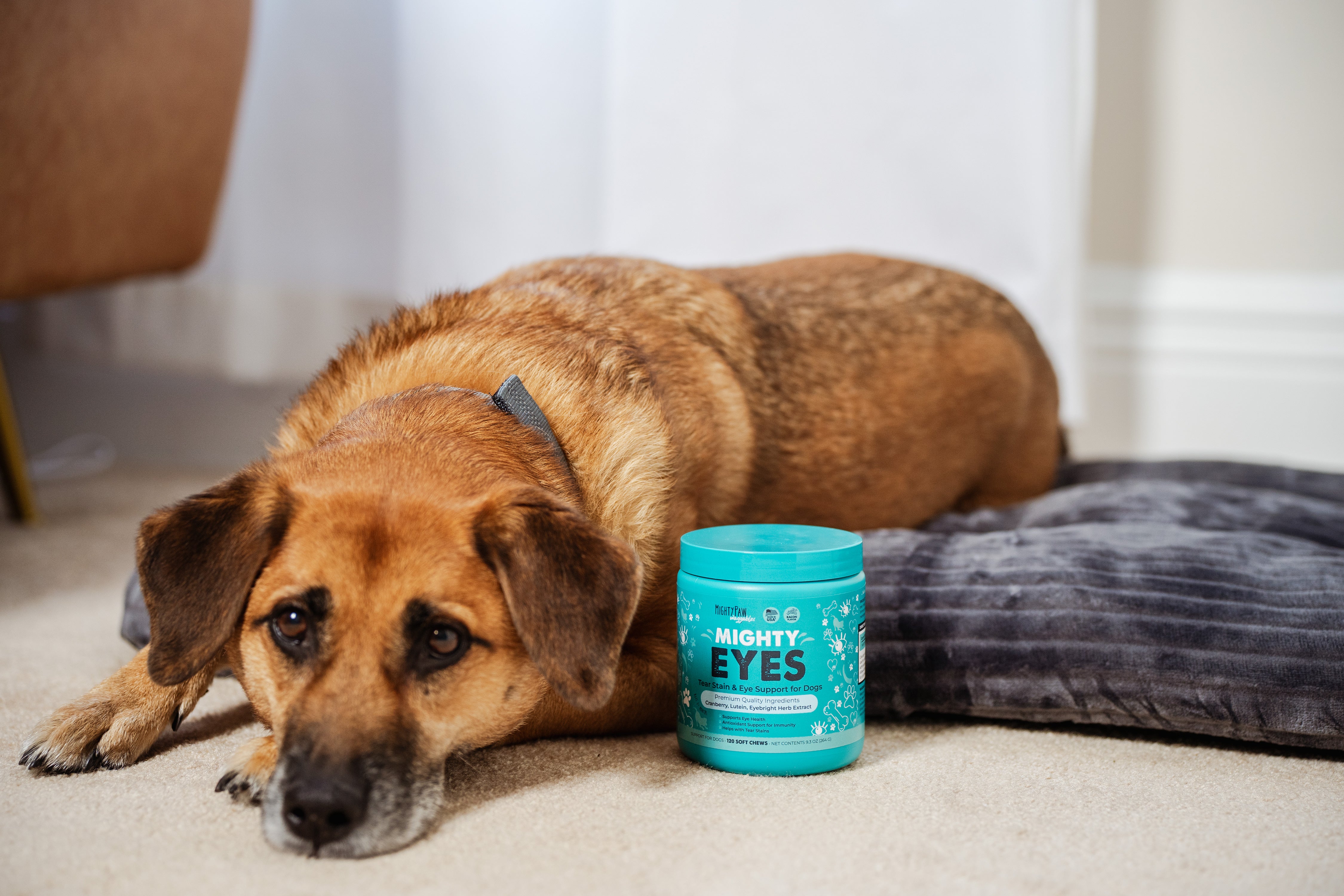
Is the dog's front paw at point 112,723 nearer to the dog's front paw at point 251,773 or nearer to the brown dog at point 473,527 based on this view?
the brown dog at point 473,527

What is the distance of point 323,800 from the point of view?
1256 mm

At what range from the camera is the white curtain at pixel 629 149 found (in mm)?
3648

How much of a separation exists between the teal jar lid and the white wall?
9.09 feet

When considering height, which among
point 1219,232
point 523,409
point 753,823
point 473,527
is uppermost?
point 1219,232

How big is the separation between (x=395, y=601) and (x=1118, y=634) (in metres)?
1.18

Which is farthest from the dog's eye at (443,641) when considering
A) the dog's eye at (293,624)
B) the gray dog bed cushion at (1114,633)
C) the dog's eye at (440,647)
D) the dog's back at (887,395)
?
the dog's back at (887,395)

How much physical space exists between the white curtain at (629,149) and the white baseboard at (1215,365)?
20.2 inches

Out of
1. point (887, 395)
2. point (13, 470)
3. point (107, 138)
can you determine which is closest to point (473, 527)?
point (887, 395)

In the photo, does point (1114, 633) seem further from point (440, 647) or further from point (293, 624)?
point (293, 624)

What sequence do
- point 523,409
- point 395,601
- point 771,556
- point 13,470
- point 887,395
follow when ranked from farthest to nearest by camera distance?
point 13,470
point 887,395
point 523,409
point 771,556
point 395,601

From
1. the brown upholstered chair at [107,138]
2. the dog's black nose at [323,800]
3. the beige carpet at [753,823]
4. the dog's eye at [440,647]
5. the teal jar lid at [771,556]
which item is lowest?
the beige carpet at [753,823]

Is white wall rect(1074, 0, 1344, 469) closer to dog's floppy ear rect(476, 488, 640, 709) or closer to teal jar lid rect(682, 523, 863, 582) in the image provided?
teal jar lid rect(682, 523, 863, 582)

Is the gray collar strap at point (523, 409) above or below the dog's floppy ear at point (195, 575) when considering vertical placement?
above

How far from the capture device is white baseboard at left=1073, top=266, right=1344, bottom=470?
3836mm
